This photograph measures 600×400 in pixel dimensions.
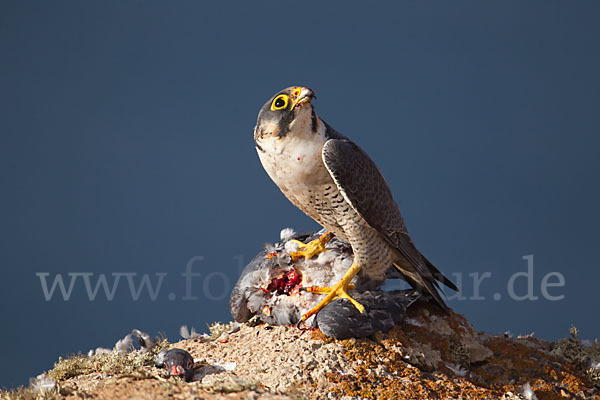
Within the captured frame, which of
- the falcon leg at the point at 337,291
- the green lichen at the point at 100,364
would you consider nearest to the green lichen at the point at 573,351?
the falcon leg at the point at 337,291

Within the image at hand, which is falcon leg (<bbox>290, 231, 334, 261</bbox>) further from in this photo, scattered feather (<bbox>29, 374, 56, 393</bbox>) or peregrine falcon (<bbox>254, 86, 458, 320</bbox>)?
scattered feather (<bbox>29, 374, 56, 393</bbox>)

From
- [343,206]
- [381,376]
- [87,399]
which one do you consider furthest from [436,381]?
[87,399]

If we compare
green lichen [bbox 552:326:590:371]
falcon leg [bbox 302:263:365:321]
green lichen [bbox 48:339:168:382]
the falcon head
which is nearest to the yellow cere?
the falcon head

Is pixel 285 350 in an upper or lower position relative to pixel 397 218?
lower

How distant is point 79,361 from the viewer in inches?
178

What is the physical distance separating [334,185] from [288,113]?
678 mm

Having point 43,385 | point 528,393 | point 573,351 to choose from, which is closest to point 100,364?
point 43,385

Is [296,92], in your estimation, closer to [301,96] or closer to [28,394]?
[301,96]

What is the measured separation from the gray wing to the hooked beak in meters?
Result: 0.39

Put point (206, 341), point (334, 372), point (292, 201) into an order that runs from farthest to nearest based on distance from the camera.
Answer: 1. point (206, 341)
2. point (292, 201)
3. point (334, 372)

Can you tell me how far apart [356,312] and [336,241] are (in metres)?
0.93

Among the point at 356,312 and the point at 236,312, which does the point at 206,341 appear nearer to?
the point at 236,312

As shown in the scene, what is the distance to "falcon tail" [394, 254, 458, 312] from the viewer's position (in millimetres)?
5031

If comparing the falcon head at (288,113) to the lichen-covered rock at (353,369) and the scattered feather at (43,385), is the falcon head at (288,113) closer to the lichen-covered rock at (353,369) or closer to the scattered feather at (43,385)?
the lichen-covered rock at (353,369)
